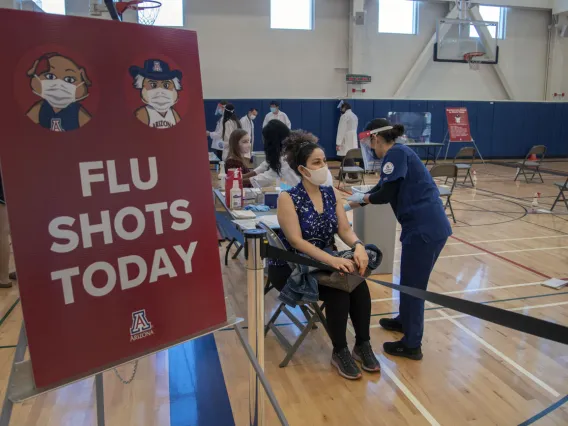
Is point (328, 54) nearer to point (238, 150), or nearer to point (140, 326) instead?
point (238, 150)

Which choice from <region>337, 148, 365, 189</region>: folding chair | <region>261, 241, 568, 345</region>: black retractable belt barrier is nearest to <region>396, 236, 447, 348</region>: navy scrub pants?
<region>261, 241, 568, 345</region>: black retractable belt barrier

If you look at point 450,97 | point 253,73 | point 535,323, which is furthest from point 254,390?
point 450,97

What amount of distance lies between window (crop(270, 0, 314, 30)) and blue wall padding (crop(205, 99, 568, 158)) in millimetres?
2020

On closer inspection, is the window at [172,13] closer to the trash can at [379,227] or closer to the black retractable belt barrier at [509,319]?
the trash can at [379,227]

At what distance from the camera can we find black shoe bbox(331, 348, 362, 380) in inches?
113

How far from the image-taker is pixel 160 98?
4.78 feet

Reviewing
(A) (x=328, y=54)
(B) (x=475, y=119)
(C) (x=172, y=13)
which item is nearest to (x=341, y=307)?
(C) (x=172, y=13)

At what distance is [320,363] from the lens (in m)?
3.07

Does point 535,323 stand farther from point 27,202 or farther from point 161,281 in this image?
point 27,202

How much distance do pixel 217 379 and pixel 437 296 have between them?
1622 millimetres

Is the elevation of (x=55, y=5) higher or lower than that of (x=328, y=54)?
higher

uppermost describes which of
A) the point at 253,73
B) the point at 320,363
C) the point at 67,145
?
the point at 253,73

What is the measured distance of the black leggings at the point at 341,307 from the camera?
286 centimetres

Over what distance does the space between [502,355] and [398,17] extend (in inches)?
502
